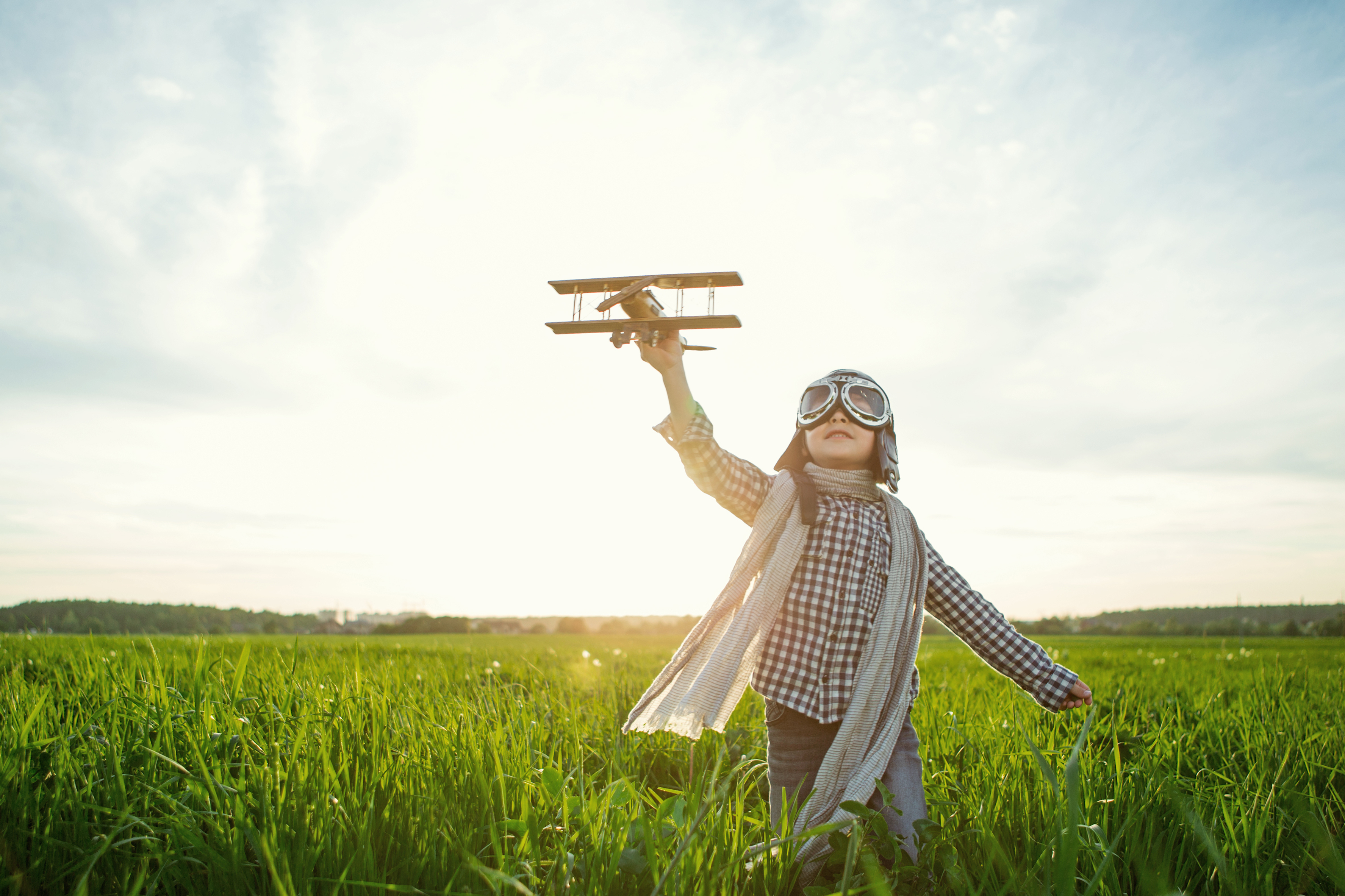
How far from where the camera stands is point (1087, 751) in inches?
140

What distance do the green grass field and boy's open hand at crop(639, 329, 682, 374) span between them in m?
1.73

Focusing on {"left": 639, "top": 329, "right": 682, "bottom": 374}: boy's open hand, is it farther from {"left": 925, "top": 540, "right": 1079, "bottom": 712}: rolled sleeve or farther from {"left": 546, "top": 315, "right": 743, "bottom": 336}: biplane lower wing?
{"left": 925, "top": 540, "right": 1079, "bottom": 712}: rolled sleeve

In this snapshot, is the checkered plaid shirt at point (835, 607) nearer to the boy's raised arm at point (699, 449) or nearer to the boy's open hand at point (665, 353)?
the boy's raised arm at point (699, 449)

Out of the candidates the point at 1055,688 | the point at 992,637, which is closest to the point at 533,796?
the point at 992,637

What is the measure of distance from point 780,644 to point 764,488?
0.82 metres

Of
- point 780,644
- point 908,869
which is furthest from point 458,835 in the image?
point 780,644

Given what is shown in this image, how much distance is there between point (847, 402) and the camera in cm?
373

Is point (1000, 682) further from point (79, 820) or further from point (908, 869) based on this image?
point (79, 820)

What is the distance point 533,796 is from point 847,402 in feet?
7.36

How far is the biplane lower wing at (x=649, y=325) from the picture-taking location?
11.6 feet

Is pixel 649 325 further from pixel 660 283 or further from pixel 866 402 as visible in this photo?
pixel 866 402

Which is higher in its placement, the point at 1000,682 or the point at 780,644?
the point at 780,644

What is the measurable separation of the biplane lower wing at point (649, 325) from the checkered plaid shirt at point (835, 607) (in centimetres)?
44

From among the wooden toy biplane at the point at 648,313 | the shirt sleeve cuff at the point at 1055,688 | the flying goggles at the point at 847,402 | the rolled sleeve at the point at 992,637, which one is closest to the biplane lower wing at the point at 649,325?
the wooden toy biplane at the point at 648,313
